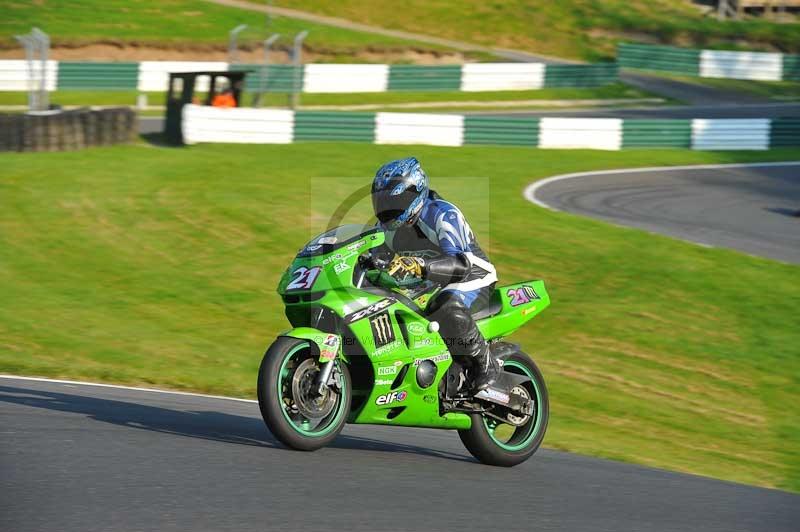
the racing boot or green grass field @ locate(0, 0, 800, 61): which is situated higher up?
green grass field @ locate(0, 0, 800, 61)

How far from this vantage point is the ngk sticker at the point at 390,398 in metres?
6.78

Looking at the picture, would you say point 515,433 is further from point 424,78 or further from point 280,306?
point 424,78

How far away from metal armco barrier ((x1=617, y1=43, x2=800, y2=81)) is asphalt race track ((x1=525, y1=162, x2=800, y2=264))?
18236 millimetres

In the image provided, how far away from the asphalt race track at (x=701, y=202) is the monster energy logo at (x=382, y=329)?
11063 mm

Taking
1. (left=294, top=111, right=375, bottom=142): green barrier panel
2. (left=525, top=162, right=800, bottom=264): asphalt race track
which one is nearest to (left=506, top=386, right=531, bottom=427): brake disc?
(left=525, top=162, right=800, bottom=264): asphalt race track

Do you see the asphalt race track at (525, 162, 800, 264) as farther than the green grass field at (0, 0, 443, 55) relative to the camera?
No

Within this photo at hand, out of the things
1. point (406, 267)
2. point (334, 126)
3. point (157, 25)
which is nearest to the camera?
point (406, 267)

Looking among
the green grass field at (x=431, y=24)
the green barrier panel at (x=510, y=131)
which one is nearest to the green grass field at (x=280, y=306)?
the green barrier panel at (x=510, y=131)

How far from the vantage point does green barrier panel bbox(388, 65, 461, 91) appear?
35.8m

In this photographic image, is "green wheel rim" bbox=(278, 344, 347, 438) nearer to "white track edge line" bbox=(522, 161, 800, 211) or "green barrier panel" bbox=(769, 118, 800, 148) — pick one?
"white track edge line" bbox=(522, 161, 800, 211)

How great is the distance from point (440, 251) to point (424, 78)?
29717 millimetres

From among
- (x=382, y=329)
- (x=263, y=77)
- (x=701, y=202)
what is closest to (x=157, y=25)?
(x=263, y=77)

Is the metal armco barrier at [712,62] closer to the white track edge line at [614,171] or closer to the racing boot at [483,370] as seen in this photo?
the white track edge line at [614,171]

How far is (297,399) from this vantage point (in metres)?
A: 6.39
